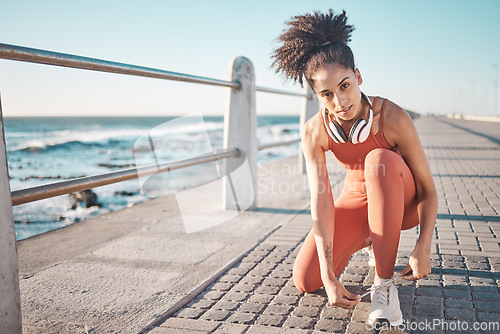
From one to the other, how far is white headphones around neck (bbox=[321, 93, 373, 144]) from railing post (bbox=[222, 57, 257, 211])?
2120 mm

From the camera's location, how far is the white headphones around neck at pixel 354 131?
2.22 metres

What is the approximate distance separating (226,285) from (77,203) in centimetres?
454

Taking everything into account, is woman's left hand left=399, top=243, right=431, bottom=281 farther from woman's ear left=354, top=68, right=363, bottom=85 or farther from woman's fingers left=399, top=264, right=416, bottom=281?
woman's ear left=354, top=68, right=363, bottom=85

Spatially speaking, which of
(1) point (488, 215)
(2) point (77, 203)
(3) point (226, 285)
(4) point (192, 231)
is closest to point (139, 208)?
(4) point (192, 231)

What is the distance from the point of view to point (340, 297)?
1.99m

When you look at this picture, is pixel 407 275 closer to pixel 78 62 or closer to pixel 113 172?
pixel 113 172

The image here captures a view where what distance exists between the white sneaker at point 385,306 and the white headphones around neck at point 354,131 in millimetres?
732

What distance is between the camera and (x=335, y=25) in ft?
7.32

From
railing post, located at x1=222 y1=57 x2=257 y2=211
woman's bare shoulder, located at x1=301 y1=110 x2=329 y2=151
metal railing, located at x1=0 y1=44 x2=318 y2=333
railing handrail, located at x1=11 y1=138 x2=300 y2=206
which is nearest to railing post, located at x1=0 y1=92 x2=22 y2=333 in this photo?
metal railing, located at x1=0 y1=44 x2=318 y2=333

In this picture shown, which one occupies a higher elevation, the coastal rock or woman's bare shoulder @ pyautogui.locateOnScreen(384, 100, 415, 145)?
woman's bare shoulder @ pyautogui.locateOnScreen(384, 100, 415, 145)

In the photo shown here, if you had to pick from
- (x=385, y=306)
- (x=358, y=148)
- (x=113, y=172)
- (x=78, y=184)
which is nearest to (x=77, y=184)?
(x=78, y=184)

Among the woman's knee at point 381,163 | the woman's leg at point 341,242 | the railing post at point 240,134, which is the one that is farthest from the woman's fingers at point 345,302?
the railing post at point 240,134

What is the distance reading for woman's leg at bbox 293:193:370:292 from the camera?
7.74ft

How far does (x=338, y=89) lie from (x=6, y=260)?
1672 mm
